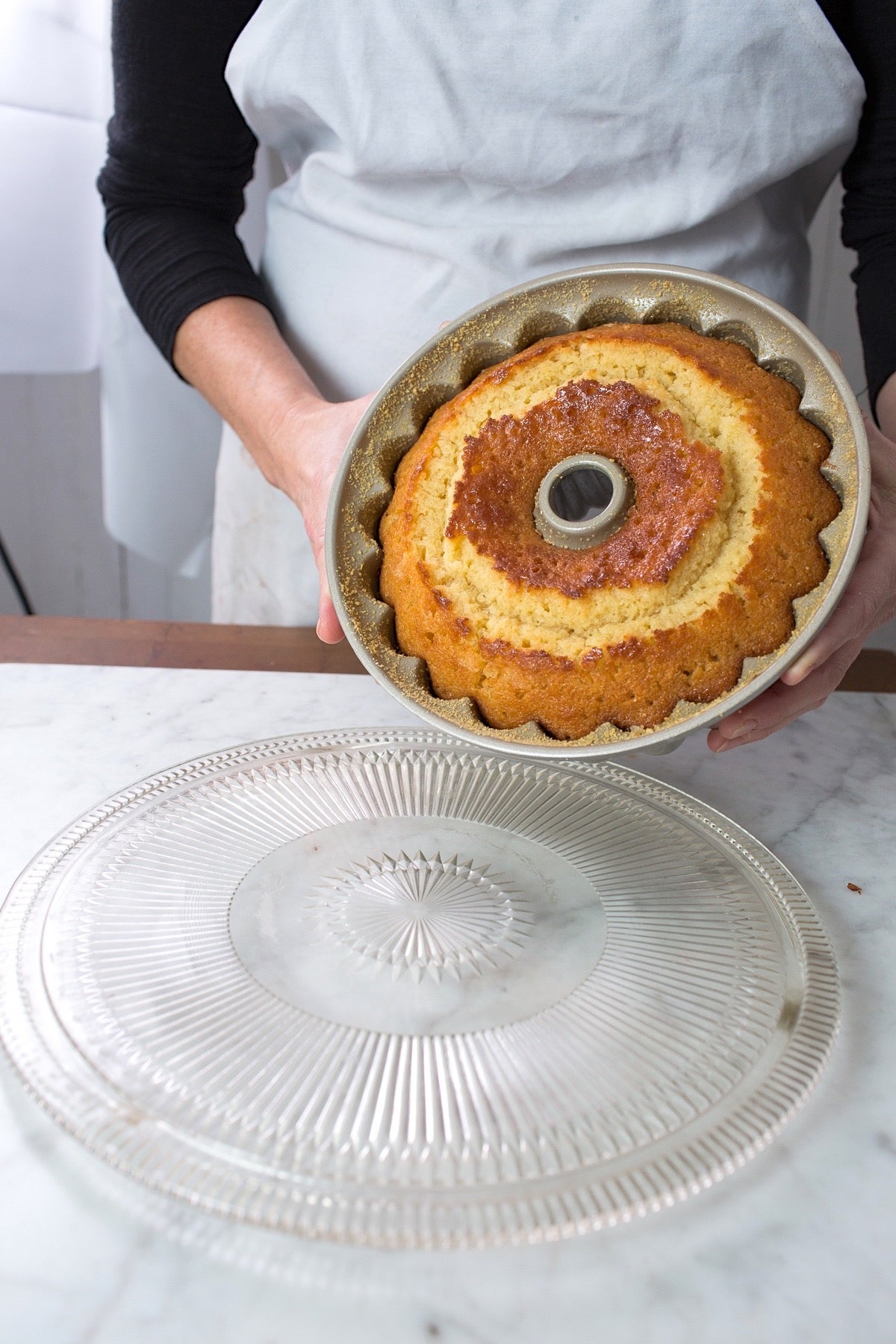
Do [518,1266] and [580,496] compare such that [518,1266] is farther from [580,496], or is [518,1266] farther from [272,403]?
[272,403]

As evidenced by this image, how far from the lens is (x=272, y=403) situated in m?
1.08

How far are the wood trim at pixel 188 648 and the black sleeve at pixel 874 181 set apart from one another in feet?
1.15

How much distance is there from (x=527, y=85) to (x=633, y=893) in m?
0.75

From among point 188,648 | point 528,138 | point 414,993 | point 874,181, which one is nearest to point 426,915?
point 414,993

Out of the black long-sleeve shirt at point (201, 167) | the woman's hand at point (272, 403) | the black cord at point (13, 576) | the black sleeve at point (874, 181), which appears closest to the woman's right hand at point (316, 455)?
the woman's hand at point (272, 403)

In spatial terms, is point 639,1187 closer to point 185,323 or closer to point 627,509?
point 627,509

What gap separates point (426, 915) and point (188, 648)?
57 centimetres

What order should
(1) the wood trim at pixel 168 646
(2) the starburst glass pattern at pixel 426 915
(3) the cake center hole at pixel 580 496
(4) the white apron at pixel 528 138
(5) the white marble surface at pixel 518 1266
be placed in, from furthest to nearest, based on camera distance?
(1) the wood trim at pixel 168 646 → (4) the white apron at pixel 528 138 → (3) the cake center hole at pixel 580 496 → (2) the starburst glass pattern at pixel 426 915 → (5) the white marble surface at pixel 518 1266

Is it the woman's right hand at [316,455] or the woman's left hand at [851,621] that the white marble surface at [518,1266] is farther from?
the woman's right hand at [316,455]

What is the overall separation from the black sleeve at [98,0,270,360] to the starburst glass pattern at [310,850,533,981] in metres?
0.76

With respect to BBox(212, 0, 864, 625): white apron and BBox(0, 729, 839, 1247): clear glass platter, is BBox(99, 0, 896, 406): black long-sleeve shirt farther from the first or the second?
BBox(0, 729, 839, 1247): clear glass platter

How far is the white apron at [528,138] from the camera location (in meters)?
0.99

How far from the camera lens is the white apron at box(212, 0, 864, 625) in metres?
Result: 0.99

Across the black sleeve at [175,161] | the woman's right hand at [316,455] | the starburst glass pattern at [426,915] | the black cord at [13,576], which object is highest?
the black sleeve at [175,161]
